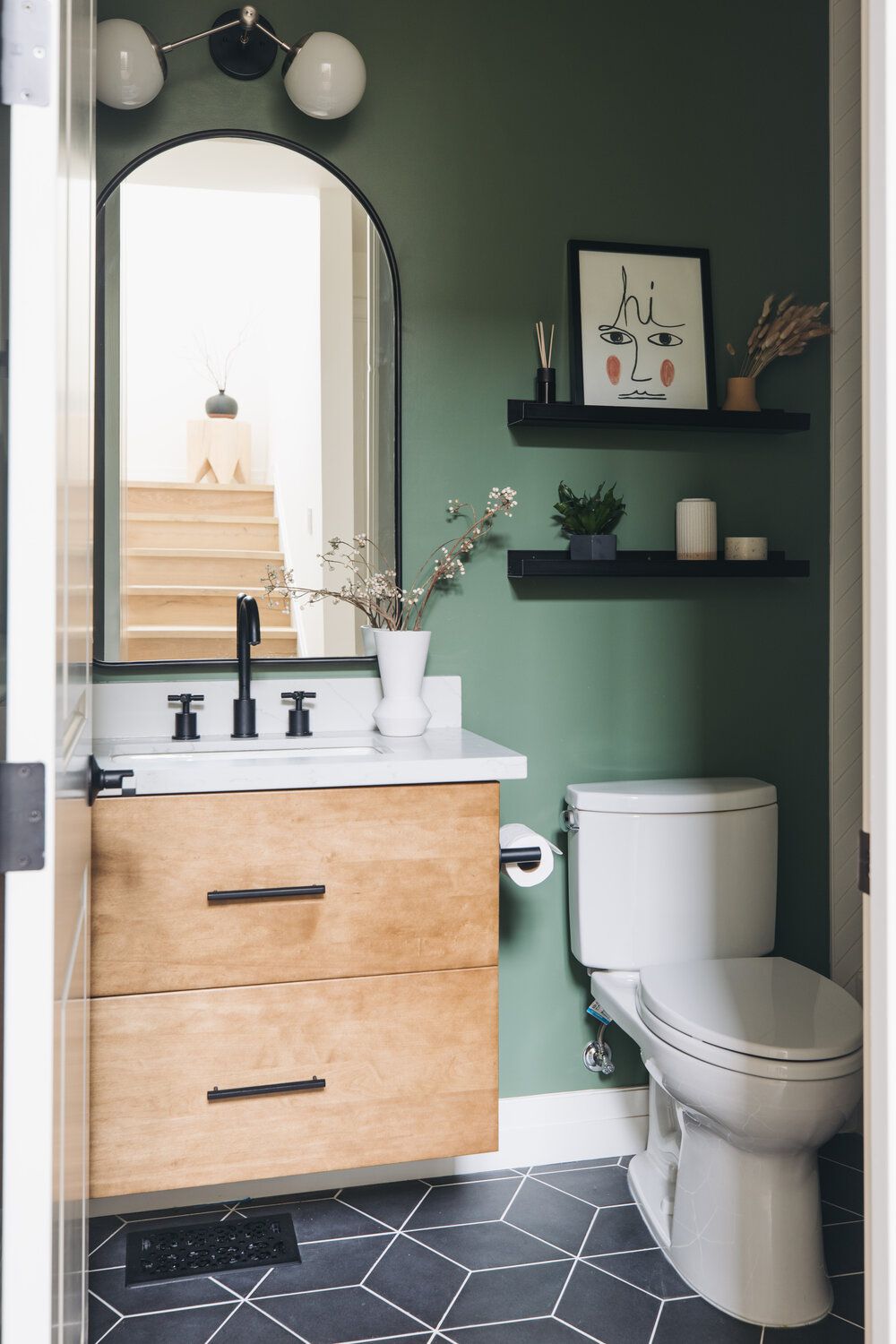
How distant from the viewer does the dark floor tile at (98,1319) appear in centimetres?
172

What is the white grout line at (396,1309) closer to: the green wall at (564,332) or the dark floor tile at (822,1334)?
the dark floor tile at (822,1334)

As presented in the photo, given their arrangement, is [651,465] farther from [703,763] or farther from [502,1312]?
[502,1312]

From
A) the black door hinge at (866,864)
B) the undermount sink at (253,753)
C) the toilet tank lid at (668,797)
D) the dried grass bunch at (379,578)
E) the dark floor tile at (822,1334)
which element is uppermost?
the dried grass bunch at (379,578)

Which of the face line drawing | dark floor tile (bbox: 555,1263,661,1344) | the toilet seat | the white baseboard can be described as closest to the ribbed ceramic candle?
the face line drawing

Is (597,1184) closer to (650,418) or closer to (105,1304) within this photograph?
(105,1304)

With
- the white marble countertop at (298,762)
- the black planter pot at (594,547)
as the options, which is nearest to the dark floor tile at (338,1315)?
the white marble countertop at (298,762)

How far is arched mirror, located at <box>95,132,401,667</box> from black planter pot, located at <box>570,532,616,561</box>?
1.26 ft

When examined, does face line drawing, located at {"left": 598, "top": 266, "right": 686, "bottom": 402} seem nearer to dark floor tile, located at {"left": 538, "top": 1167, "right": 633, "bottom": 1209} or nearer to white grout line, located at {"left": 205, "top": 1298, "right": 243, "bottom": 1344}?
dark floor tile, located at {"left": 538, "top": 1167, "right": 633, "bottom": 1209}

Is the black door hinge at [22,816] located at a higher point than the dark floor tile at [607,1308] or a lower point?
higher

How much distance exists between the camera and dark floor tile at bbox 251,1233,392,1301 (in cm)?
185

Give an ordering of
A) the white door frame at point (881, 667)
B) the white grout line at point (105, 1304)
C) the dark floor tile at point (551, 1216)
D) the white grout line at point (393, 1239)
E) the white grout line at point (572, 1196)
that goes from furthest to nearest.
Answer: the white grout line at point (572, 1196) → the dark floor tile at point (551, 1216) → the white grout line at point (393, 1239) → the white grout line at point (105, 1304) → the white door frame at point (881, 667)

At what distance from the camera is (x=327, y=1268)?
1.90 meters

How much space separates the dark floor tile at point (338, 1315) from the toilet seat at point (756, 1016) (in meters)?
0.64

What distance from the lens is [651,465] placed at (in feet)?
7.73
